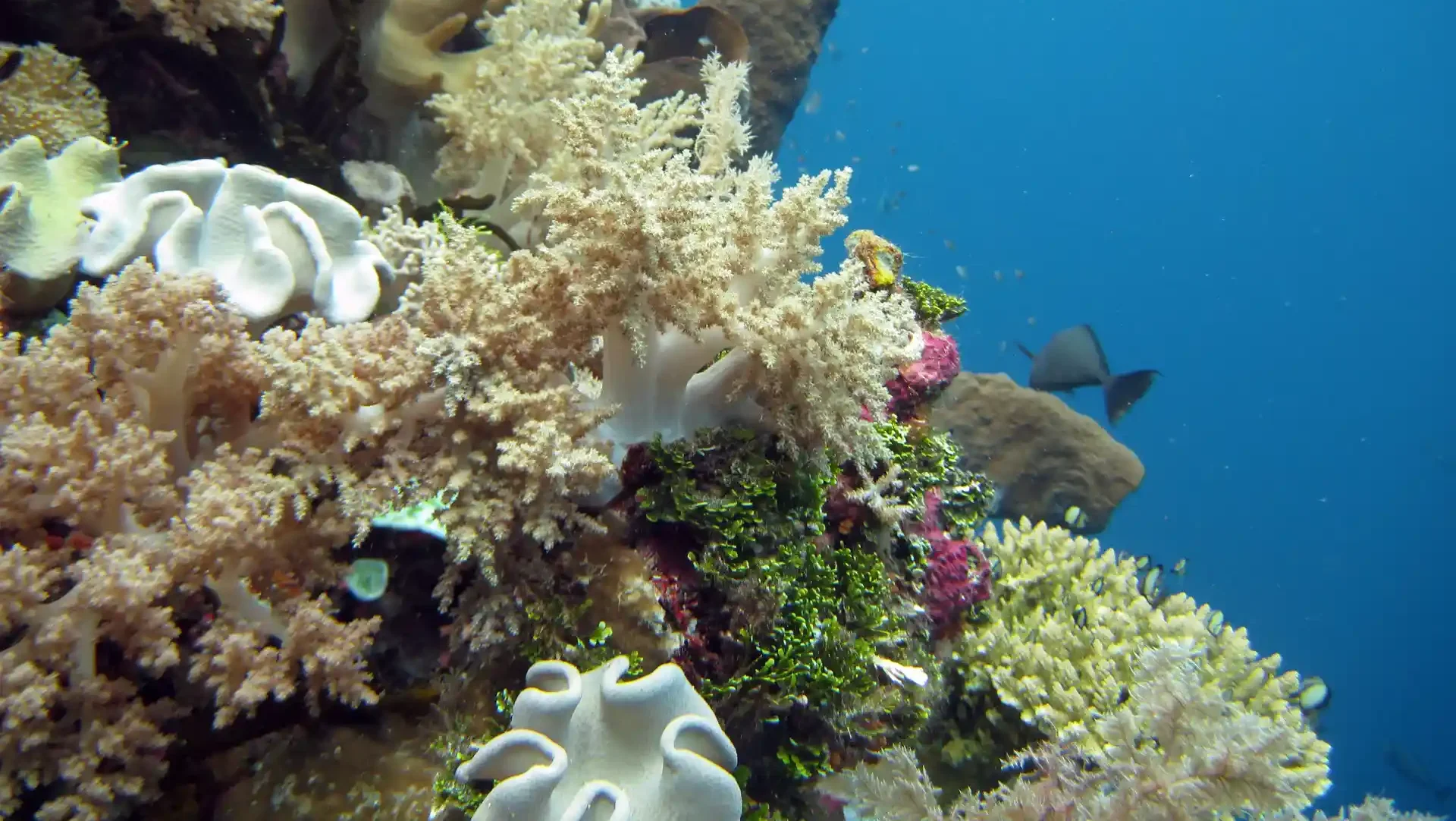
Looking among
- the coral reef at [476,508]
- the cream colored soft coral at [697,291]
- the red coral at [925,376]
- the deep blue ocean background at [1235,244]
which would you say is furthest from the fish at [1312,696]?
the deep blue ocean background at [1235,244]

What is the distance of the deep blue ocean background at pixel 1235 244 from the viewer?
62875 millimetres

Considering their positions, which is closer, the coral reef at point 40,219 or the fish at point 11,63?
the coral reef at point 40,219

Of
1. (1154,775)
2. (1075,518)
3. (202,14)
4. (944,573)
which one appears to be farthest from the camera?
(1075,518)

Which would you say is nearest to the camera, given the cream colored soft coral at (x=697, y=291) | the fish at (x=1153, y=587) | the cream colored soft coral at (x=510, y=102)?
the cream colored soft coral at (x=697, y=291)

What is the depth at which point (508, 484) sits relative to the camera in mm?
2254

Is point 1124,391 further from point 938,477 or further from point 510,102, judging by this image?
point 510,102

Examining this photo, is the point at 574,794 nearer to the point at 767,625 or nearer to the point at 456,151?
the point at 767,625

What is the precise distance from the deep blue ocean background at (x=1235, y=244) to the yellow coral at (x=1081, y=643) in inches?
2257

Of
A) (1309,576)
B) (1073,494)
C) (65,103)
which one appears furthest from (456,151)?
(1309,576)

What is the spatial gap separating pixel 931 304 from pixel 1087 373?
548cm

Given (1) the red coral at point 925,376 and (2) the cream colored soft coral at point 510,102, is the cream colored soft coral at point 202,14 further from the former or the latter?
(1) the red coral at point 925,376

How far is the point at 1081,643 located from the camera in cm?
391

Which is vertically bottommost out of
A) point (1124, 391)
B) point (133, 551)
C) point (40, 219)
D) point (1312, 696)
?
point (133, 551)

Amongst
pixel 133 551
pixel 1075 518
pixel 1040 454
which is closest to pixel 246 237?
pixel 133 551
